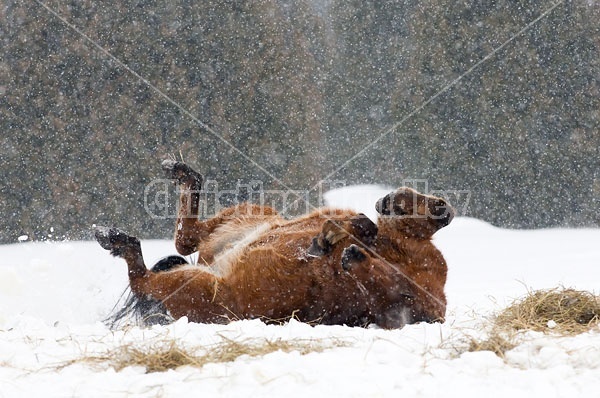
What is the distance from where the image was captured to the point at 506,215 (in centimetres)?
926

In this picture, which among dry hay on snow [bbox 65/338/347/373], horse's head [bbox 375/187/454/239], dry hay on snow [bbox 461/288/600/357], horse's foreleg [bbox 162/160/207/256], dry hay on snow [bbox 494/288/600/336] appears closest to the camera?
dry hay on snow [bbox 65/338/347/373]

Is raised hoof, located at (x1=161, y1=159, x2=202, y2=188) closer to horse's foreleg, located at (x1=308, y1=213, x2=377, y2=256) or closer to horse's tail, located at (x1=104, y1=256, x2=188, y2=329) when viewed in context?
horse's tail, located at (x1=104, y1=256, x2=188, y2=329)

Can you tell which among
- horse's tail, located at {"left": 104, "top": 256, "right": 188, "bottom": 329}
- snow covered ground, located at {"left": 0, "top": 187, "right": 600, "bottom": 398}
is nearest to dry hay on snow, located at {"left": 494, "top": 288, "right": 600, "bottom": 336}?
snow covered ground, located at {"left": 0, "top": 187, "right": 600, "bottom": 398}

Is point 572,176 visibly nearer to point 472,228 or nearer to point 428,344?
point 472,228

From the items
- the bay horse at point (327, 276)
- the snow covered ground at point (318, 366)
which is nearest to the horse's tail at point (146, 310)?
the bay horse at point (327, 276)

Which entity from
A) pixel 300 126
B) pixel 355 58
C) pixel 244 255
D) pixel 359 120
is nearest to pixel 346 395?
pixel 244 255

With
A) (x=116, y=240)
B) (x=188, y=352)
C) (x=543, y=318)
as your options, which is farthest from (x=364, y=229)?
(x=116, y=240)

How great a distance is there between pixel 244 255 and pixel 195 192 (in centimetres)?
113

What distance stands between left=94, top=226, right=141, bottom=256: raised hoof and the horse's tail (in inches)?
9.6

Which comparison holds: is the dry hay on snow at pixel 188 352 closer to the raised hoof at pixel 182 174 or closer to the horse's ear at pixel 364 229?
the horse's ear at pixel 364 229

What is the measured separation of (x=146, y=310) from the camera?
3951 millimetres

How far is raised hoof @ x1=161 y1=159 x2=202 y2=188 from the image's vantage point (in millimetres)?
4734

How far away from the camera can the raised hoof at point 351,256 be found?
3.23 meters

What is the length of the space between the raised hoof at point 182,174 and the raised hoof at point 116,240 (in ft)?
2.24
